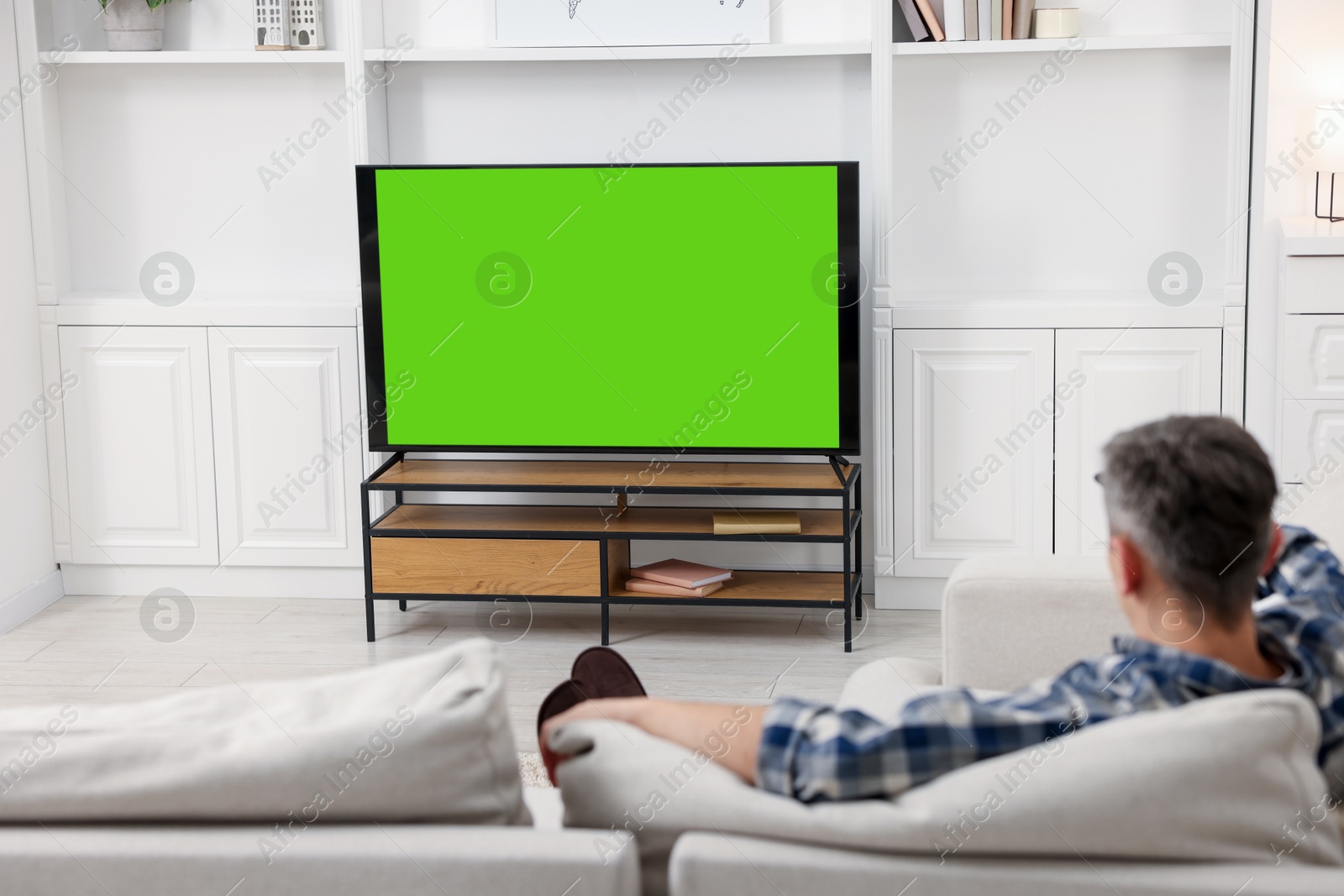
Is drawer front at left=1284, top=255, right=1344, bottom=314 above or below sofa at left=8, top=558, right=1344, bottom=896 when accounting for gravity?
above

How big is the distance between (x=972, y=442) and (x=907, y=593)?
50 centimetres

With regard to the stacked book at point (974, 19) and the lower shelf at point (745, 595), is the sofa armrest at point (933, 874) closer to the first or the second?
the lower shelf at point (745, 595)

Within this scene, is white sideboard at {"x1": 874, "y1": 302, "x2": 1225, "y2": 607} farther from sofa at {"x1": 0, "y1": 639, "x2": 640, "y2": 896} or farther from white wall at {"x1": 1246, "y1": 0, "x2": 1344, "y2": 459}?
sofa at {"x1": 0, "y1": 639, "x2": 640, "y2": 896}

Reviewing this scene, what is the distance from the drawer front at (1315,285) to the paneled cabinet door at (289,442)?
2.61 m

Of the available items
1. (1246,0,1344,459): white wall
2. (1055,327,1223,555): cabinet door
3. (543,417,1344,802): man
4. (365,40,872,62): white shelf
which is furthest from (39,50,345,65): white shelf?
(543,417,1344,802): man

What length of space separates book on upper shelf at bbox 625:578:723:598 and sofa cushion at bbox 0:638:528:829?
→ 8.04 feet

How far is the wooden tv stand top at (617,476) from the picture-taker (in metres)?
3.66

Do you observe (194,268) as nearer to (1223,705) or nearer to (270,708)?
(270,708)

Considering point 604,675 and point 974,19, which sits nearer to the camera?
point 604,675

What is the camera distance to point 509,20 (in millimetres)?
3865

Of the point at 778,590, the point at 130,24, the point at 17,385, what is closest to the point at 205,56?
the point at 130,24

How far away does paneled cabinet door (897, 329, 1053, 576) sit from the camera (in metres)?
3.73

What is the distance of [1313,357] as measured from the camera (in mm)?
→ 3393

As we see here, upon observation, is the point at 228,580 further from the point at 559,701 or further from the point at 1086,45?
the point at 1086,45
